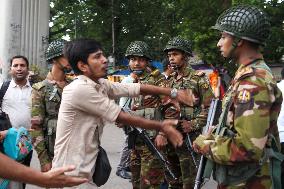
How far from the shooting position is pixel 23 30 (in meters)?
13.7

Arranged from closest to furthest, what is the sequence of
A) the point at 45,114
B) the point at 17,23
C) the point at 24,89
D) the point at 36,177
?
the point at 36,177 < the point at 45,114 < the point at 24,89 < the point at 17,23

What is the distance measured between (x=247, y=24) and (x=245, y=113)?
24.3 inches

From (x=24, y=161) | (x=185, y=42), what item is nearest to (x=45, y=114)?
(x=24, y=161)

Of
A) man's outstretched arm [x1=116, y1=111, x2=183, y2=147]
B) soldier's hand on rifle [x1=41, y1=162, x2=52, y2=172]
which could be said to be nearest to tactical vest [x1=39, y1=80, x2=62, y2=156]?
soldier's hand on rifle [x1=41, y1=162, x2=52, y2=172]

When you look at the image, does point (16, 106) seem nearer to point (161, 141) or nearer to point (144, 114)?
point (144, 114)

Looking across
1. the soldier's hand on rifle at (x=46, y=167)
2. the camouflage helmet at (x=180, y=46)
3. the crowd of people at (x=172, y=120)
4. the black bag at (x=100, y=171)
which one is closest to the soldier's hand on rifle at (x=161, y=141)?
the camouflage helmet at (x=180, y=46)

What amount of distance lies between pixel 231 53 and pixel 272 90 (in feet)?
1.37

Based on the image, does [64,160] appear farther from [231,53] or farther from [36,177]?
[231,53]

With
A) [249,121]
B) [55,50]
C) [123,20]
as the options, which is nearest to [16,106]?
[55,50]

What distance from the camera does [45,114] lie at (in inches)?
168

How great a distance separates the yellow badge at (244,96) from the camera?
271 cm

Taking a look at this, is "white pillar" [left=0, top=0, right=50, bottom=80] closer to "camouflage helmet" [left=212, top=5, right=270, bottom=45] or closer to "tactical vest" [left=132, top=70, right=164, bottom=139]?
"tactical vest" [left=132, top=70, right=164, bottom=139]

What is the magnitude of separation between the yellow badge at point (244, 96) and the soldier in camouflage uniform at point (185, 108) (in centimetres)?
215

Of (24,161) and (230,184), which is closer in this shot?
(230,184)
